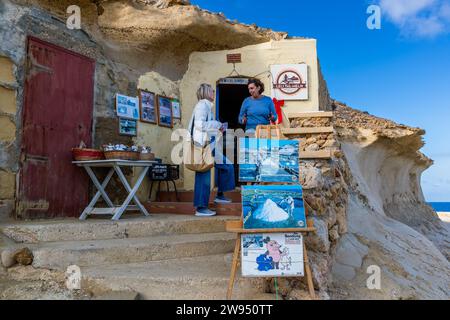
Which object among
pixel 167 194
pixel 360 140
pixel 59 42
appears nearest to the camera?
pixel 59 42

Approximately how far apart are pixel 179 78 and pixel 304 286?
17.3ft

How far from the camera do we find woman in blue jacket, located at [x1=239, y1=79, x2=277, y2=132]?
5.21m

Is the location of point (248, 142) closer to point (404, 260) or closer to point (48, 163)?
point (48, 163)

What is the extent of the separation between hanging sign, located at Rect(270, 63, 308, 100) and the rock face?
6.04 ft

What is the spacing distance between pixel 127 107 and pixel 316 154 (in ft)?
10.8

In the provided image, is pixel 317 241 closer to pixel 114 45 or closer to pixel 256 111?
pixel 256 111

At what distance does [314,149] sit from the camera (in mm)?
4812

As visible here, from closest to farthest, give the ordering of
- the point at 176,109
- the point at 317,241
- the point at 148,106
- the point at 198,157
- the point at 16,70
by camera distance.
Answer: the point at 317,241 < the point at 16,70 < the point at 198,157 < the point at 148,106 < the point at 176,109

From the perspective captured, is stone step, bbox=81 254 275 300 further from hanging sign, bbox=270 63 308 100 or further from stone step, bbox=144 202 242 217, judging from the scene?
hanging sign, bbox=270 63 308 100

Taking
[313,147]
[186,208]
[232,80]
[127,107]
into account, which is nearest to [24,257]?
[186,208]

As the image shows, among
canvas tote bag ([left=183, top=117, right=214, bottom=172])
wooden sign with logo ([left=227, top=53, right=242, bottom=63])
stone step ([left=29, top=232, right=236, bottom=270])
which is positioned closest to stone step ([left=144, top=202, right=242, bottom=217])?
canvas tote bag ([left=183, top=117, right=214, bottom=172])

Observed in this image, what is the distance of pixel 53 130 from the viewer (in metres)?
4.97

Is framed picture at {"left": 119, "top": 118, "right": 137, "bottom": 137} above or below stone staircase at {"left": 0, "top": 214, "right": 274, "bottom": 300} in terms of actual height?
above

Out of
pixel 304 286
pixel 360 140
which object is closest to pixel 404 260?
pixel 304 286
